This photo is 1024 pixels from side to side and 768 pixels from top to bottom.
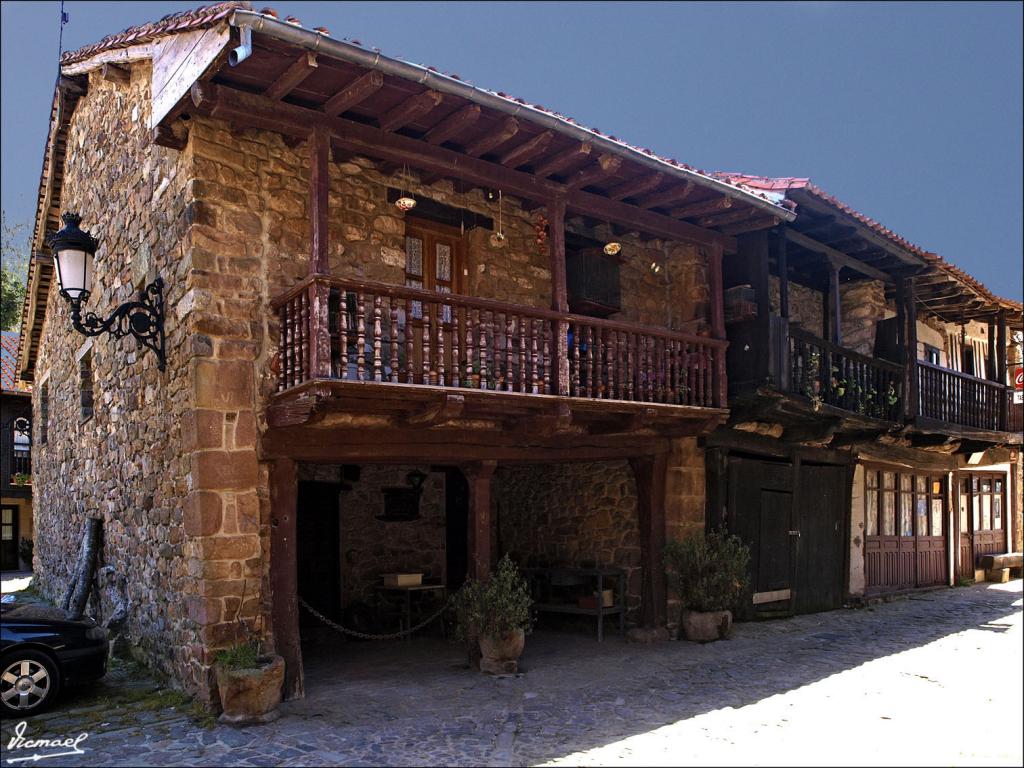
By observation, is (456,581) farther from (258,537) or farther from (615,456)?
(258,537)

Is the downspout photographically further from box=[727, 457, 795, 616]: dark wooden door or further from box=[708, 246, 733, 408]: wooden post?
box=[727, 457, 795, 616]: dark wooden door

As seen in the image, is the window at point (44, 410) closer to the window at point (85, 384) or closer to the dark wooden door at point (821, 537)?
the window at point (85, 384)

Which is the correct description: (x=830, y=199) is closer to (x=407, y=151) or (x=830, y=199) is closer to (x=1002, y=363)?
(x=407, y=151)

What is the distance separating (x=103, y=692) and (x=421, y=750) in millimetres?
3269

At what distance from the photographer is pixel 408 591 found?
10.3 metres

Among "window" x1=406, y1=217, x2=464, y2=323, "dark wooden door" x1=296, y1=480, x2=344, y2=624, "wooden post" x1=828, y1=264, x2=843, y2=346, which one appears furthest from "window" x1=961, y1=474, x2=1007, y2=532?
"window" x1=406, y1=217, x2=464, y2=323

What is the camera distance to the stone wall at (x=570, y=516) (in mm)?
10109

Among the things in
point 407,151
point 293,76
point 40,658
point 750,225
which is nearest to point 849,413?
point 750,225

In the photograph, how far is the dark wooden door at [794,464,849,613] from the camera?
1132 centimetres

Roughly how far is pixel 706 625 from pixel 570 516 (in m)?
2.29

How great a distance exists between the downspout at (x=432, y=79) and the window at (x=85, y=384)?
6191 mm

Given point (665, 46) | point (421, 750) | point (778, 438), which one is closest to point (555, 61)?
point (665, 46)

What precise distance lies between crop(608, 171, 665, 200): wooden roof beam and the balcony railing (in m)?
1.40

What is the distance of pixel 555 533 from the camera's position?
35.8ft
